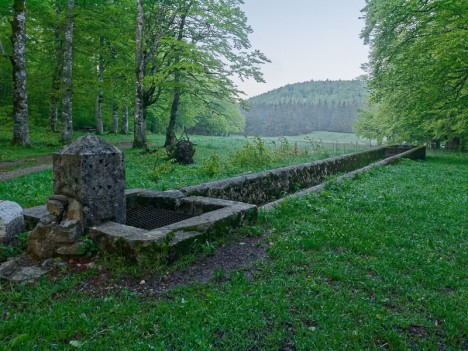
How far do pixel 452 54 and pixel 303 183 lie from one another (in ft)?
27.7

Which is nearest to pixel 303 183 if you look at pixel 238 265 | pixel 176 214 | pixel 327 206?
pixel 327 206

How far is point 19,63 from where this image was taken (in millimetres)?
13188

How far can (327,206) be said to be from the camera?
639cm

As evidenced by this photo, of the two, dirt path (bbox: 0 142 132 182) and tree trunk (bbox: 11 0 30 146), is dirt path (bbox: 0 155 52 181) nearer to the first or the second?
dirt path (bbox: 0 142 132 182)

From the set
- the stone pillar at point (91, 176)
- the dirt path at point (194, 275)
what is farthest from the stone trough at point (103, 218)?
the dirt path at point (194, 275)

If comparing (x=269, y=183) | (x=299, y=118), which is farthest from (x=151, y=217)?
(x=299, y=118)

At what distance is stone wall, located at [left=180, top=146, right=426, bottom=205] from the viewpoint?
6594mm

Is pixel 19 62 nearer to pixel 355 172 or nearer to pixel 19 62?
pixel 19 62

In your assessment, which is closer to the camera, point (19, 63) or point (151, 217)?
point (151, 217)

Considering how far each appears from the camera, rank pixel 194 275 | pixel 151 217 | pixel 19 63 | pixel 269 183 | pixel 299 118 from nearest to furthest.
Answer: pixel 194 275 < pixel 151 217 < pixel 269 183 < pixel 19 63 < pixel 299 118

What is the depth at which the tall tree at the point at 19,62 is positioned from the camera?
508 inches

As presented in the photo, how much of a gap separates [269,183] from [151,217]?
3.76 m

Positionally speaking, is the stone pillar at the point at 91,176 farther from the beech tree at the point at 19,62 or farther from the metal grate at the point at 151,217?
the beech tree at the point at 19,62

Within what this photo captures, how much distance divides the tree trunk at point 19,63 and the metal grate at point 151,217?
10.9 m
